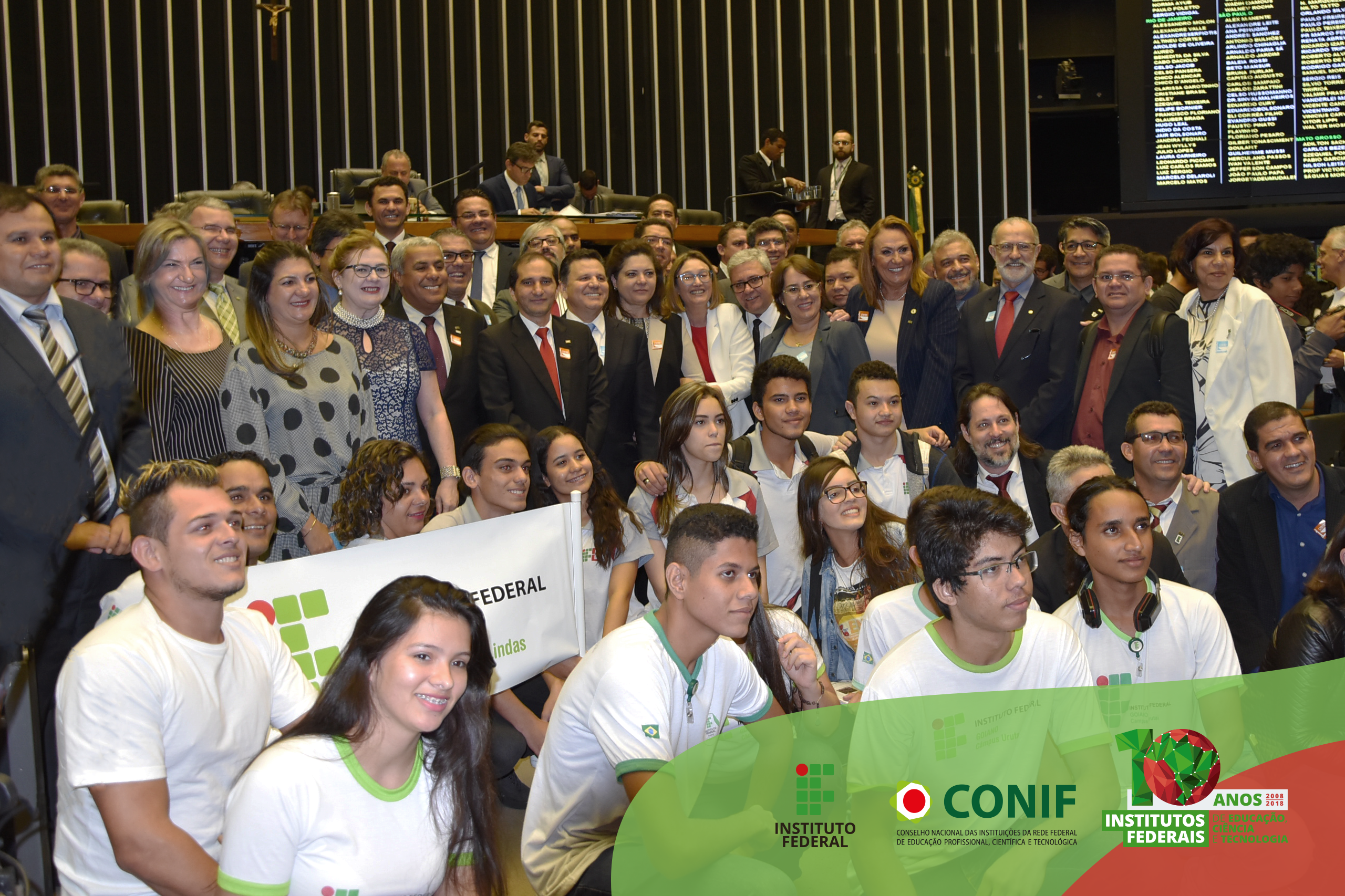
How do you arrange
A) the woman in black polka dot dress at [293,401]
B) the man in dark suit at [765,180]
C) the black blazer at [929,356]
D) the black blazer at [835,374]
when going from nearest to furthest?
the woman in black polka dot dress at [293,401] < the black blazer at [835,374] < the black blazer at [929,356] < the man in dark suit at [765,180]

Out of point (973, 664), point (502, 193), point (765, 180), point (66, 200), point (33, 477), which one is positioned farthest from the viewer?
point (765, 180)

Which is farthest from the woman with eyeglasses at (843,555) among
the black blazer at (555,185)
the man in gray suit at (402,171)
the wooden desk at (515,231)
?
the black blazer at (555,185)

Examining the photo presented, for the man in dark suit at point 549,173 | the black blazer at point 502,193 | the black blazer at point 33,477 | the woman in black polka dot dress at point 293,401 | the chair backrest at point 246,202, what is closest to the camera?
the black blazer at point 33,477

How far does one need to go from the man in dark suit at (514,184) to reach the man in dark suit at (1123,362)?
167 inches

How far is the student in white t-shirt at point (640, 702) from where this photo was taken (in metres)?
2.33

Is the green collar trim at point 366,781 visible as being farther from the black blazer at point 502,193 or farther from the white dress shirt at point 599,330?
the black blazer at point 502,193

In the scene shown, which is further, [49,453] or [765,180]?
[765,180]

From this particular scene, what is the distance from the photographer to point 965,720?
2.28m

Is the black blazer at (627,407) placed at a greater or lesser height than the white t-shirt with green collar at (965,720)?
greater

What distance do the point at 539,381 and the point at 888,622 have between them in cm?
215

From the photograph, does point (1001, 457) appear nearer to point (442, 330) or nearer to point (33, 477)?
point (442, 330)

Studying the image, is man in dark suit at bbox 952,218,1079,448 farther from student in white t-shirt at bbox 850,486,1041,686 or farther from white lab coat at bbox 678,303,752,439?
student in white t-shirt at bbox 850,486,1041,686

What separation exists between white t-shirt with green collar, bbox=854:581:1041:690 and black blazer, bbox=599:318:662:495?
1.99m
